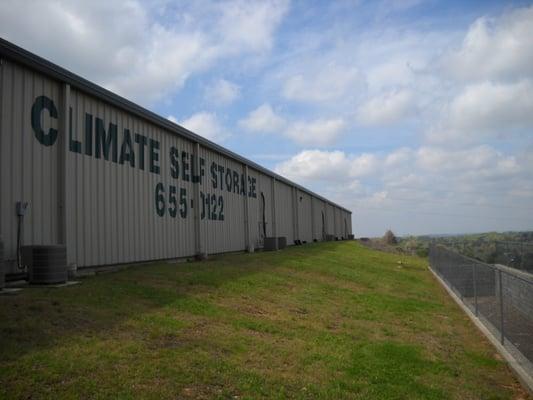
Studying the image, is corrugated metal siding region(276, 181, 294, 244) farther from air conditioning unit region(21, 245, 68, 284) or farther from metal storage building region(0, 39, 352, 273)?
air conditioning unit region(21, 245, 68, 284)

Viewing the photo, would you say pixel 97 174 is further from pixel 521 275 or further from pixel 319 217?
pixel 319 217

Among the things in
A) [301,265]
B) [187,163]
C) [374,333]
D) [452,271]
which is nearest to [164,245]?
[187,163]

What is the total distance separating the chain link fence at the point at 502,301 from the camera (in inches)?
328

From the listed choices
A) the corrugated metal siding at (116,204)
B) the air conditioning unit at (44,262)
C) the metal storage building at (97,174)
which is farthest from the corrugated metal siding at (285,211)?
the air conditioning unit at (44,262)

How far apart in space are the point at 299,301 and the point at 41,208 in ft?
19.3

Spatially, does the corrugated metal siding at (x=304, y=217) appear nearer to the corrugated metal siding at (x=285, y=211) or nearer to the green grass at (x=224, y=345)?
the corrugated metal siding at (x=285, y=211)

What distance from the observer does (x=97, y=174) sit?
1235 centimetres

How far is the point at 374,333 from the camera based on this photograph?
31.4 ft

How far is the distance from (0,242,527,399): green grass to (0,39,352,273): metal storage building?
4.93 feet

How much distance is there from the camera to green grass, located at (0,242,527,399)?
18.2 ft

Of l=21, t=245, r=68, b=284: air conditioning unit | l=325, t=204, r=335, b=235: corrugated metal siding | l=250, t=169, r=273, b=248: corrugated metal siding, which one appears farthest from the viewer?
l=325, t=204, r=335, b=235: corrugated metal siding

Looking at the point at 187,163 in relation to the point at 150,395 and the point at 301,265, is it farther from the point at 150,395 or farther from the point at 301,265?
the point at 150,395

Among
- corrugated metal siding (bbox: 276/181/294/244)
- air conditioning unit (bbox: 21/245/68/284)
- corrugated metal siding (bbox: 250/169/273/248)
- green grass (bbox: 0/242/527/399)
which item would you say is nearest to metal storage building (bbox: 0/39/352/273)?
air conditioning unit (bbox: 21/245/68/284)

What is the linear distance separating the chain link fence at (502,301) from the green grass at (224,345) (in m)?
0.42
